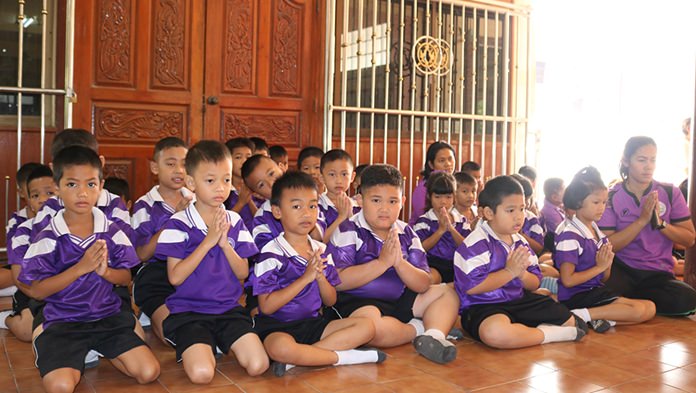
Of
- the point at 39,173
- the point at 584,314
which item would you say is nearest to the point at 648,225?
the point at 584,314

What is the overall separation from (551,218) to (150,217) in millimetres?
2495

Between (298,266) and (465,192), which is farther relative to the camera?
(465,192)

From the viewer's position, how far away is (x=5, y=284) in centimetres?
345

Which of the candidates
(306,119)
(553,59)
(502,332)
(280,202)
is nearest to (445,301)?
(502,332)

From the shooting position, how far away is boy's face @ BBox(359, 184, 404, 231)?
2.65 meters

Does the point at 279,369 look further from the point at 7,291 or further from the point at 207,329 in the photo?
the point at 7,291

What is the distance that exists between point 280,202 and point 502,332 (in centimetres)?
99

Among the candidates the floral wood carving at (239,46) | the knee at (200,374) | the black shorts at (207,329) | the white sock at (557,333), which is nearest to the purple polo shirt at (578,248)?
the white sock at (557,333)

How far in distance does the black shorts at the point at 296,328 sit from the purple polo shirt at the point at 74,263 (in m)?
0.51

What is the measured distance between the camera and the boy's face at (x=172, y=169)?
290 centimetres

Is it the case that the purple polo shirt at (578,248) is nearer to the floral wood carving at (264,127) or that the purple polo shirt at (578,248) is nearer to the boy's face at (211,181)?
the boy's face at (211,181)

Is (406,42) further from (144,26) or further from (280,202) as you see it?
(280,202)

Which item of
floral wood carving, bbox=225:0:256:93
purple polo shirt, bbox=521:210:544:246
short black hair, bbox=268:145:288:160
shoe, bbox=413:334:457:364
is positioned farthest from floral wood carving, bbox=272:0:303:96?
shoe, bbox=413:334:457:364

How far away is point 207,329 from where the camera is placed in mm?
2377
